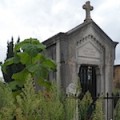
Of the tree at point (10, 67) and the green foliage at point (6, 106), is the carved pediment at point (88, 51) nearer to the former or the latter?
the tree at point (10, 67)

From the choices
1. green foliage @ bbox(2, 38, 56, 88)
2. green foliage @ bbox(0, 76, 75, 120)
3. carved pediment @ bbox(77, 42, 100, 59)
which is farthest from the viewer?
carved pediment @ bbox(77, 42, 100, 59)

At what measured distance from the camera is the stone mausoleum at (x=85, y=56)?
9.27 meters

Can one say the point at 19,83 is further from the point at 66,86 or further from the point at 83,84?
the point at 83,84

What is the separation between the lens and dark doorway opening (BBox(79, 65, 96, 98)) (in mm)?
10039

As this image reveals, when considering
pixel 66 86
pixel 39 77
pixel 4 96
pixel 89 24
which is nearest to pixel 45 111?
pixel 4 96

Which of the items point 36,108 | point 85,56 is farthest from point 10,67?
point 36,108

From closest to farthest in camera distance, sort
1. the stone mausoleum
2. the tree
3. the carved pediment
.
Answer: the tree, the stone mausoleum, the carved pediment

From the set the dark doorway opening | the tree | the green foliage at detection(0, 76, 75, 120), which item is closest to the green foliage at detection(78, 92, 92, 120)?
the green foliage at detection(0, 76, 75, 120)

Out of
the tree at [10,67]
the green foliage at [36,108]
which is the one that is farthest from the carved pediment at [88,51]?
the green foliage at [36,108]

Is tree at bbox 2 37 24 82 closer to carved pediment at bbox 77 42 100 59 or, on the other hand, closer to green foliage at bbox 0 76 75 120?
carved pediment at bbox 77 42 100 59

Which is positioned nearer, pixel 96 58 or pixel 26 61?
pixel 26 61

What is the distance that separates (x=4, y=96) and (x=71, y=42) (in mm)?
6945

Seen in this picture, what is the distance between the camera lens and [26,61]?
14.8 ft

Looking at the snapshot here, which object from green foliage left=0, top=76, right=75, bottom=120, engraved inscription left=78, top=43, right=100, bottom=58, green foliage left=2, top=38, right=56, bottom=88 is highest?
engraved inscription left=78, top=43, right=100, bottom=58
